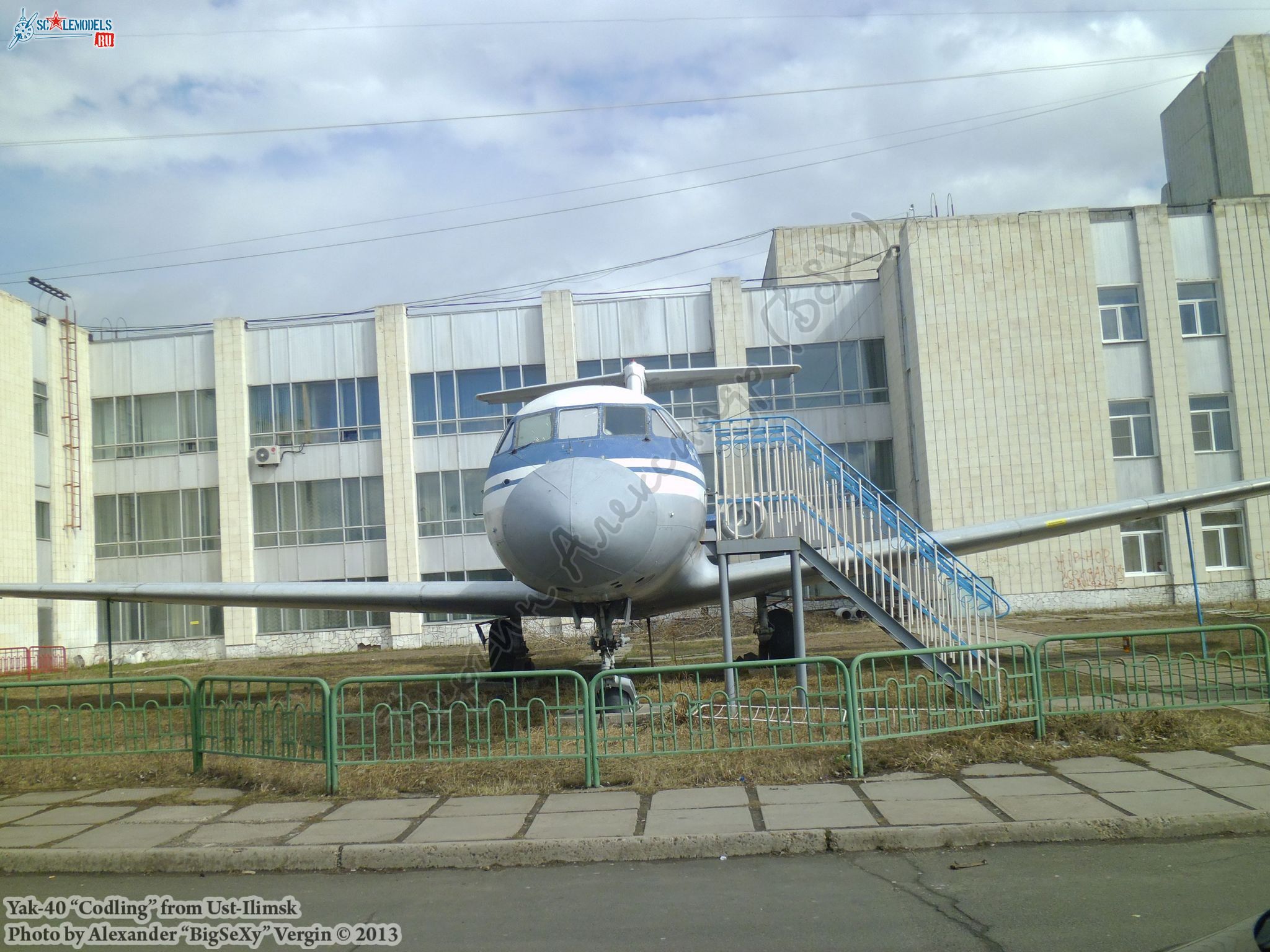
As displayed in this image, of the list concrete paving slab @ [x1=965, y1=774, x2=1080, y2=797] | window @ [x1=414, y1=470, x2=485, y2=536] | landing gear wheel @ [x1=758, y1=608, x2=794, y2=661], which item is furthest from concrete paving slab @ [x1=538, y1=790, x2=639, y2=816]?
window @ [x1=414, y1=470, x2=485, y2=536]

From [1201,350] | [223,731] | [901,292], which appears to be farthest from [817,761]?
[1201,350]

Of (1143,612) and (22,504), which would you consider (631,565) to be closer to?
(1143,612)

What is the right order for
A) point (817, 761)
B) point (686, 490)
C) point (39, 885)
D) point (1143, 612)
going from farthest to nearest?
point (1143, 612), point (686, 490), point (817, 761), point (39, 885)

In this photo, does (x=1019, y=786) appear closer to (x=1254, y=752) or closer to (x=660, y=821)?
(x=1254, y=752)

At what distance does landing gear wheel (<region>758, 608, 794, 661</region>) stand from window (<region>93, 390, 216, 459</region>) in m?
23.7

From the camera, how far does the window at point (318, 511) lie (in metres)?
30.9

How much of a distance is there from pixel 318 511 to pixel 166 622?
638 cm

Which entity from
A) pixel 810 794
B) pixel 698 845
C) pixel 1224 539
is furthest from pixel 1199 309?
pixel 698 845

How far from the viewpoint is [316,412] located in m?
31.4

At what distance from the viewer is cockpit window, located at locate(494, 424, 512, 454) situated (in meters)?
10.9

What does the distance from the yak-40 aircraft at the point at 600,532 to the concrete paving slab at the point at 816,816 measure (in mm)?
2861

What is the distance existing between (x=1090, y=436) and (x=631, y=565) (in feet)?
77.2

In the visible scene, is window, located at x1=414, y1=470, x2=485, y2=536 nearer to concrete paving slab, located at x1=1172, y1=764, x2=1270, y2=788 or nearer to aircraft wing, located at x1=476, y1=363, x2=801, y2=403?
aircraft wing, located at x1=476, y1=363, x2=801, y2=403

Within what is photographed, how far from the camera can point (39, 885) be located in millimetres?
5871
